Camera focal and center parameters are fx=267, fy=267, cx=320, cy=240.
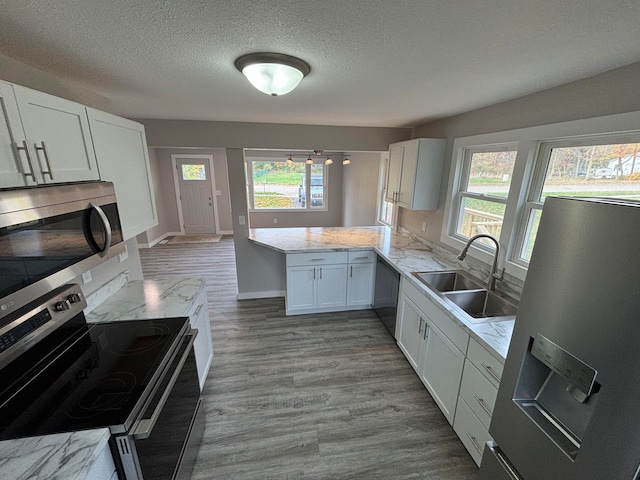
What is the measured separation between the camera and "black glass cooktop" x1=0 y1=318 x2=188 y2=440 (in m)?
0.95

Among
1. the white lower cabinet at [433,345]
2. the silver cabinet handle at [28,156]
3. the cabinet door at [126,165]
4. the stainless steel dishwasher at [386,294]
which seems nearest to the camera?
the silver cabinet handle at [28,156]

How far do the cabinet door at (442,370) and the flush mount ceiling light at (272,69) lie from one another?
1846 mm

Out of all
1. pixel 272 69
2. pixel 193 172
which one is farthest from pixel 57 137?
pixel 193 172

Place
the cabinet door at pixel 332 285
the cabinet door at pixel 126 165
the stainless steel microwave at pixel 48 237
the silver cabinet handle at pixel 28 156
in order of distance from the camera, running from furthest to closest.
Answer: the cabinet door at pixel 332 285 < the cabinet door at pixel 126 165 < the silver cabinet handle at pixel 28 156 < the stainless steel microwave at pixel 48 237

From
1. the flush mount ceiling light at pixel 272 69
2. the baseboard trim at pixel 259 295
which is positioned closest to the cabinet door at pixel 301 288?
the baseboard trim at pixel 259 295

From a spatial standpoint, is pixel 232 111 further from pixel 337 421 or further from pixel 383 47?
pixel 337 421

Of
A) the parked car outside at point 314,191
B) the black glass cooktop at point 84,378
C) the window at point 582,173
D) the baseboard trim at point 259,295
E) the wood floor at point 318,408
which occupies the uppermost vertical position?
the window at point 582,173

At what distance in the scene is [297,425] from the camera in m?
1.86

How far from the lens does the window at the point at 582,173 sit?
4.58ft

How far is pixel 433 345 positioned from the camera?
198cm

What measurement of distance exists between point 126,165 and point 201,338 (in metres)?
1.33

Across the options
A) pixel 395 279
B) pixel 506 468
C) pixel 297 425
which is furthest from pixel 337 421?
pixel 395 279

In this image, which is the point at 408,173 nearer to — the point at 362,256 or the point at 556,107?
the point at 362,256

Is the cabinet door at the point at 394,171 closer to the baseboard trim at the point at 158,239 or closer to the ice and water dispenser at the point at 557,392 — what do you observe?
the ice and water dispenser at the point at 557,392
